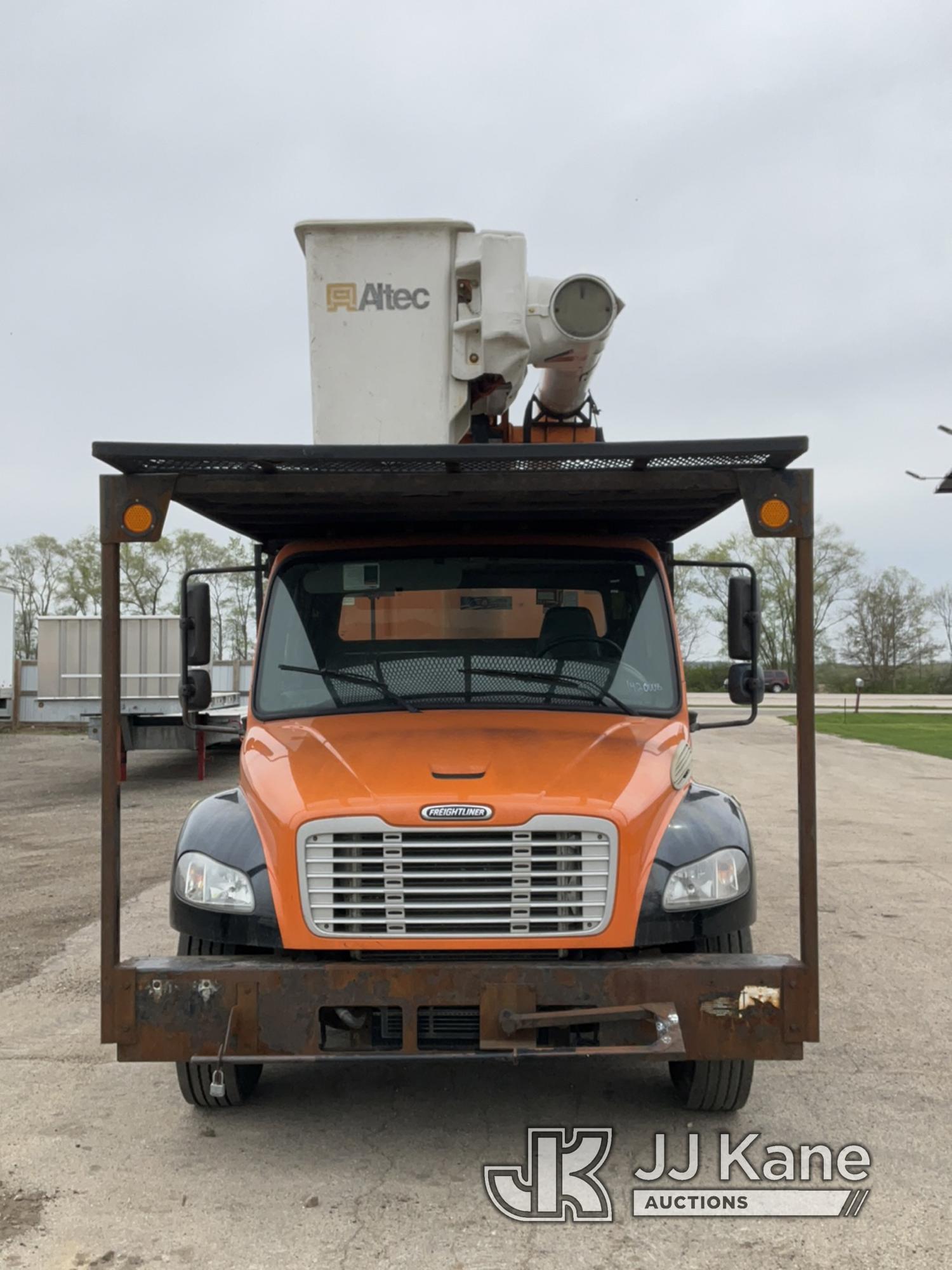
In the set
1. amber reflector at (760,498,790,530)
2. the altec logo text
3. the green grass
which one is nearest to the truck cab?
→ amber reflector at (760,498,790,530)

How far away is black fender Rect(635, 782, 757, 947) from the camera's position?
436cm

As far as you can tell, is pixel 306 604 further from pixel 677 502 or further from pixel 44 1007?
pixel 44 1007

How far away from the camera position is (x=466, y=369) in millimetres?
6055

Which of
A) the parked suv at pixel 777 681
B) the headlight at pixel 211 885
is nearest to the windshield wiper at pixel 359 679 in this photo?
the headlight at pixel 211 885

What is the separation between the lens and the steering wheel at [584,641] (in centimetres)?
545

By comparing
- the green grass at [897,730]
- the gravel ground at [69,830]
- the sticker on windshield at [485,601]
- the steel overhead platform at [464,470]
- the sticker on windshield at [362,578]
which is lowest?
the green grass at [897,730]

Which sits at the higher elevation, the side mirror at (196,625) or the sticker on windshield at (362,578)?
the sticker on windshield at (362,578)

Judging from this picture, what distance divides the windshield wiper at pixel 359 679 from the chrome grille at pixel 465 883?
950 millimetres

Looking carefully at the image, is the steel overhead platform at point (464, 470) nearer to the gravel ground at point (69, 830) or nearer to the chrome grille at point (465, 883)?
the chrome grille at point (465, 883)

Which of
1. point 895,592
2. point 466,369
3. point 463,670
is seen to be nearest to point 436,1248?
point 463,670

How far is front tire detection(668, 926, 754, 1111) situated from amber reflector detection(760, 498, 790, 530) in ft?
4.80

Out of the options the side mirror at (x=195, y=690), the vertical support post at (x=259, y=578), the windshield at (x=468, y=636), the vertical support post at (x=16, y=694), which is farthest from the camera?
the vertical support post at (x=16, y=694)

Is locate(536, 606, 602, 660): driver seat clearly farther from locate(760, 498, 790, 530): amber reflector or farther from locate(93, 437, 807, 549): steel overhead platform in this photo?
locate(760, 498, 790, 530): amber reflector

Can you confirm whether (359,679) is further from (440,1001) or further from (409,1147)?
(409,1147)
